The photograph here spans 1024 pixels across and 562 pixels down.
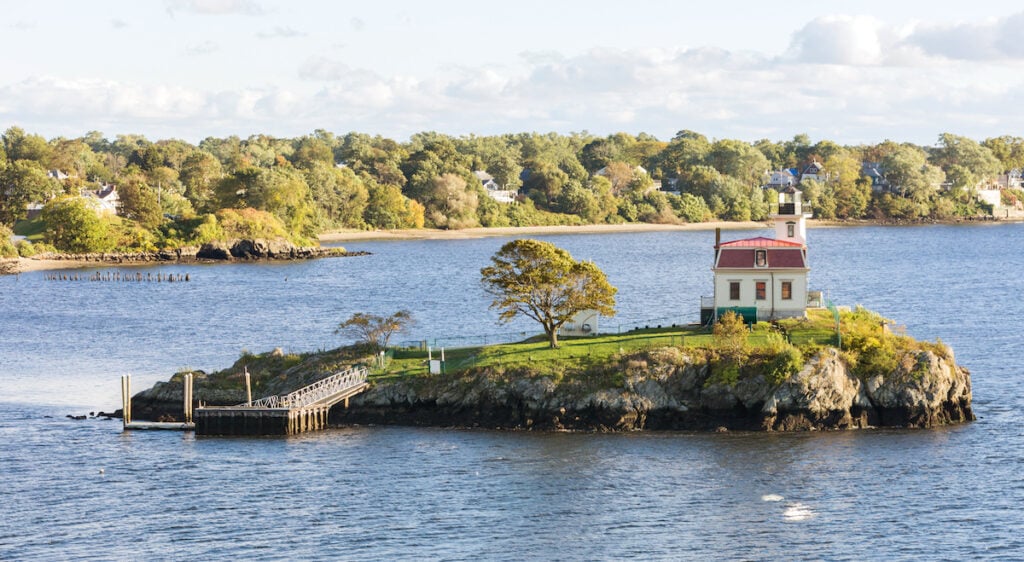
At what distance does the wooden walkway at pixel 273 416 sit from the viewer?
66.4 m

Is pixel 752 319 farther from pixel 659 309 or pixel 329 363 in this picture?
pixel 659 309

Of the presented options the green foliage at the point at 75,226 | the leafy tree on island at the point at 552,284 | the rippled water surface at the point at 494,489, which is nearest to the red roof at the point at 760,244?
the leafy tree on island at the point at 552,284

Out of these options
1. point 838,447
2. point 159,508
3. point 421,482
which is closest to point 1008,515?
point 838,447

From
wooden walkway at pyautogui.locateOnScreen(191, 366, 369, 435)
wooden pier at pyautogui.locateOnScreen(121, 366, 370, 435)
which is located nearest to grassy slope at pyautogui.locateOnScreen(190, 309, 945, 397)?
wooden pier at pyautogui.locateOnScreen(121, 366, 370, 435)

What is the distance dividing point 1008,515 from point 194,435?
1507 inches

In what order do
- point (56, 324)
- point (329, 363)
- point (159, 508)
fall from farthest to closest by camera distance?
point (56, 324) < point (329, 363) < point (159, 508)

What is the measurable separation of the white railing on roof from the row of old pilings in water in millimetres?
91333

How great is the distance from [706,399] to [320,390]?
1943cm

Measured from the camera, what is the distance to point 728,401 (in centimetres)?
6556

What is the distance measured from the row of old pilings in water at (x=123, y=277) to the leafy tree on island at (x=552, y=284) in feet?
299

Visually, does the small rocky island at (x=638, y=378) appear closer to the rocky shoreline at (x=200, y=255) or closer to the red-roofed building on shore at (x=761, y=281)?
the red-roofed building on shore at (x=761, y=281)

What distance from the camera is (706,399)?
6581cm

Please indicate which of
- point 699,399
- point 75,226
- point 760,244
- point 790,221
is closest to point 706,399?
point 699,399

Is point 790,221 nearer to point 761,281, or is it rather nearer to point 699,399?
point 761,281
